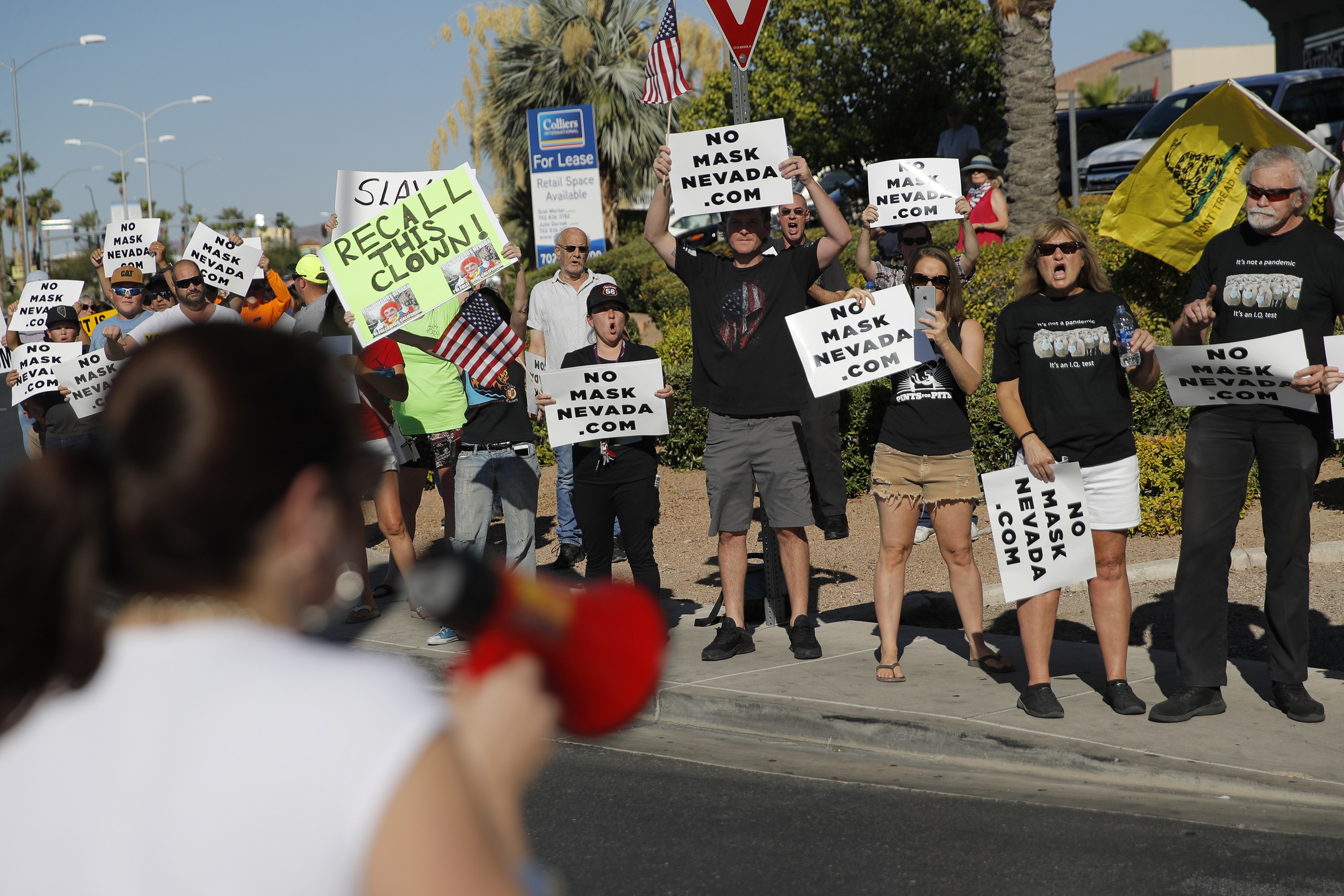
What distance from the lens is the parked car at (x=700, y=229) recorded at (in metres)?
23.9

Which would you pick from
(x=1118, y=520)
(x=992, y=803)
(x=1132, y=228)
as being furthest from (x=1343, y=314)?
(x=1132, y=228)

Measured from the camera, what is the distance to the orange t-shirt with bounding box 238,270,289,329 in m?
11.2

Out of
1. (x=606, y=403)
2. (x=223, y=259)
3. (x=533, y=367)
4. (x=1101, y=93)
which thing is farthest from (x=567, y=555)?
(x=1101, y=93)

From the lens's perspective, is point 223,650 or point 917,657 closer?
point 223,650

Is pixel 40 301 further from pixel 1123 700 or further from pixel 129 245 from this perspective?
pixel 1123 700

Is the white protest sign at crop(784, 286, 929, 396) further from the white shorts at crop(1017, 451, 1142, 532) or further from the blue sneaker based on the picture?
the blue sneaker

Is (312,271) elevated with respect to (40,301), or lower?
lower

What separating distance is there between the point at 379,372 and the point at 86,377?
3.37m

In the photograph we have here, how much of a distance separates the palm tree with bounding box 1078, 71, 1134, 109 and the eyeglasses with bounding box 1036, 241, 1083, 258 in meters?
47.0

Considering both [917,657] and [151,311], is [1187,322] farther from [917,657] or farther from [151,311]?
[151,311]

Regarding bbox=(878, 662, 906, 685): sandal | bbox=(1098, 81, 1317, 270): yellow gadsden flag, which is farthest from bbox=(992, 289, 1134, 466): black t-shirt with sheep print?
bbox=(1098, 81, 1317, 270): yellow gadsden flag

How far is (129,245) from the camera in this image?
12.1 metres

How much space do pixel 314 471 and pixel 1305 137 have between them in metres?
6.92

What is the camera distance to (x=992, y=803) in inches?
191
